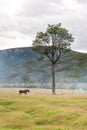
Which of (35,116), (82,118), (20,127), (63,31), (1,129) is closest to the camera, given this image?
(1,129)

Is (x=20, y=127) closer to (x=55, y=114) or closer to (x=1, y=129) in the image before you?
(x=1, y=129)

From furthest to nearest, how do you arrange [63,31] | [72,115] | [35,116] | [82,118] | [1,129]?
[63,31] < [35,116] < [72,115] < [82,118] < [1,129]

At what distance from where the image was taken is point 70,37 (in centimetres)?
11100

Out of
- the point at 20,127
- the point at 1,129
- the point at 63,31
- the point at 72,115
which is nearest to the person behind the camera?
the point at 1,129

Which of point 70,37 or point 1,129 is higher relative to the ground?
point 70,37

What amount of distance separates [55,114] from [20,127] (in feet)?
31.1

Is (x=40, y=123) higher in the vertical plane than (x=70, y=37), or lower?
lower

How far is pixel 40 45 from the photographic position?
4407 inches

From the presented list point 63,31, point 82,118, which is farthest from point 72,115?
point 63,31

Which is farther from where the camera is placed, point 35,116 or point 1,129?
point 35,116

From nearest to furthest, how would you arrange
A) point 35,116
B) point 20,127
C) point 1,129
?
1. point 1,129
2. point 20,127
3. point 35,116

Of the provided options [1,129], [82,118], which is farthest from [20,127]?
[82,118]

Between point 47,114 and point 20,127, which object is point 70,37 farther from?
point 20,127

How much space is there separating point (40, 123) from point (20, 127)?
15.7ft
